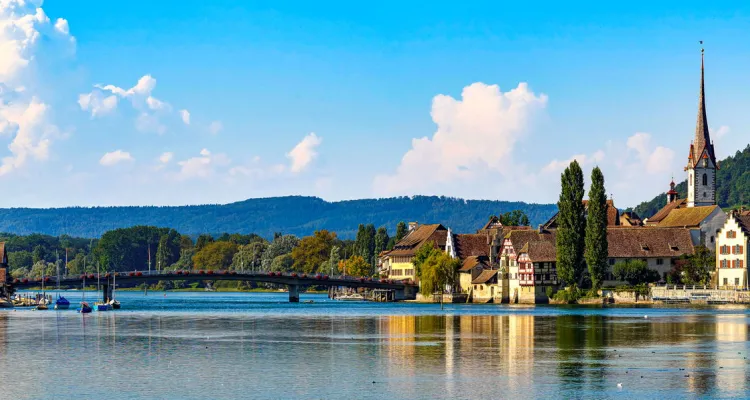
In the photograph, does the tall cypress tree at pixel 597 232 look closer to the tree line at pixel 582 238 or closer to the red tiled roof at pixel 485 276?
the tree line at pixel 582 238

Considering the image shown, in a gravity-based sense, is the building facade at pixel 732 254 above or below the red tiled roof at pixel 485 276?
above

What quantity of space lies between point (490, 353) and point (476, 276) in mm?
102270

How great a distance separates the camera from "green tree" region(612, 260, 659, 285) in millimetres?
162375

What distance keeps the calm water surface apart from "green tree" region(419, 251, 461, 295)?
54.4 metres

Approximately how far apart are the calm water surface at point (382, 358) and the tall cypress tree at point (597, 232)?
31239mm

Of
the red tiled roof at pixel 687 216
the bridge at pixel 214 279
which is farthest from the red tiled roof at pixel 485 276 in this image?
the red tiled roof at pixel 687 216

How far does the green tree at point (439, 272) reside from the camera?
17900 cm

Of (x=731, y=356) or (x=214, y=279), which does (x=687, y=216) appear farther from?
(x=731, y=356)

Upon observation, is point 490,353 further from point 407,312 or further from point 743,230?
point 743,230

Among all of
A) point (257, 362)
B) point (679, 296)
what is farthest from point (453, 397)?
point (679, 296)

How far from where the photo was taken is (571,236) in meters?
156

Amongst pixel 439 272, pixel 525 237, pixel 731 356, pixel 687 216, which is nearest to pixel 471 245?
pixel 439 272

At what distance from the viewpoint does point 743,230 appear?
162m

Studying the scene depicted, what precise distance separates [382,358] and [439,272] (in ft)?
338
